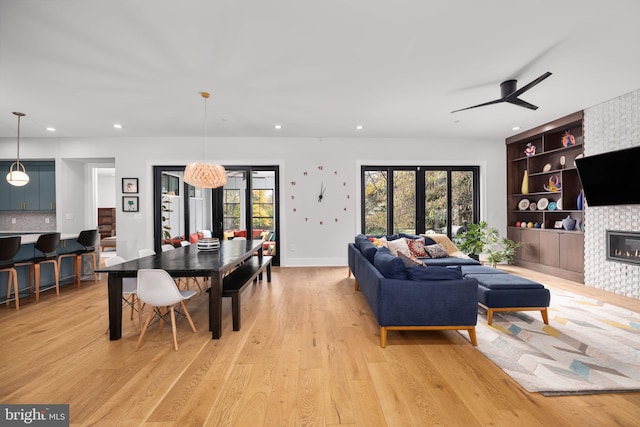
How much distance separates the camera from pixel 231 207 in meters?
6.17

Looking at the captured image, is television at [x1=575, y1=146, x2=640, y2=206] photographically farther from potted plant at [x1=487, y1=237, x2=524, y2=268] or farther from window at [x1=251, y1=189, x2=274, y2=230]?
window at [x1=251, y1=189, x2=274, y2=230]

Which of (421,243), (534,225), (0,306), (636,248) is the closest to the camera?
(0,306)

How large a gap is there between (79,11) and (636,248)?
6.84 meters

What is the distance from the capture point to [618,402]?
1787 millimetres

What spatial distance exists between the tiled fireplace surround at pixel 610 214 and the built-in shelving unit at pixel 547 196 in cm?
19

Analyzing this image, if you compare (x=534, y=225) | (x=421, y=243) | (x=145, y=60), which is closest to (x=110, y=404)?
(x=145, y=60)

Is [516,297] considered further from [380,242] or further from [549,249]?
[549,249]

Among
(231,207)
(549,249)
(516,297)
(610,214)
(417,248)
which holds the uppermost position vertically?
(231,207)

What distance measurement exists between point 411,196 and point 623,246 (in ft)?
11.0

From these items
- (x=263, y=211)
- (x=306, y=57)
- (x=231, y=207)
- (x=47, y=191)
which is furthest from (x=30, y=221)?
(x=306, y=57)

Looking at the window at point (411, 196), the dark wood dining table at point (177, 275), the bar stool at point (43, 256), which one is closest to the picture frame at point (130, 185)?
the bar stool at point (43, 256)

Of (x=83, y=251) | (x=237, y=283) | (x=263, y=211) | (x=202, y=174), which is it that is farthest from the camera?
(x=263, y=211)

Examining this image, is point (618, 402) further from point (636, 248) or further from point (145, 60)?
point (145, 60)

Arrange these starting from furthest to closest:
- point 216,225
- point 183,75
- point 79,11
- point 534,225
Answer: point 216,225, point 534,225, point 183,75, point 79,11
